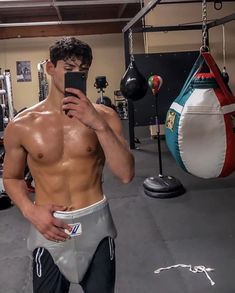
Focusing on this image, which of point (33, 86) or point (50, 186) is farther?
point (33, 86)

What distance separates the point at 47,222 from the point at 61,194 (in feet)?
0.42

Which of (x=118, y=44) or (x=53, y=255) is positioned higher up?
(x=118, y=44)

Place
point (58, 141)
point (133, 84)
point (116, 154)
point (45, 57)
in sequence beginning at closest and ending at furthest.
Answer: point (116, 154) → point (58, 141) → point (133, 84) → point (45, 57)

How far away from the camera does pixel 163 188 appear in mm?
3883

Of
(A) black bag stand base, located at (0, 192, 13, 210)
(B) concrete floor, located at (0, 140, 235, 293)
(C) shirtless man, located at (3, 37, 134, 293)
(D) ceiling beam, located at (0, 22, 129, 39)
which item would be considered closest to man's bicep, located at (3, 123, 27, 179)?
(C) shirtless man, located at (3, 37, 134, 293)

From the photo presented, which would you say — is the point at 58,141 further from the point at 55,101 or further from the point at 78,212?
the point at 78,212

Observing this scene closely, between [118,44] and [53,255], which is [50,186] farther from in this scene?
[118,44]

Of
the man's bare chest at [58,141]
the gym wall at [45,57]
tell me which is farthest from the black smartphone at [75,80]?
the gym wall at [45,57]

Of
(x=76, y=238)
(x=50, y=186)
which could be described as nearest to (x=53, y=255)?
(x=76, y=238)

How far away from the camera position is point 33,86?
420 inches

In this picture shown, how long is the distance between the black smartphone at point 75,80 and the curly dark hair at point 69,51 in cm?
11

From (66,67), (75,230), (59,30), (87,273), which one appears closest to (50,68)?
(66,67)

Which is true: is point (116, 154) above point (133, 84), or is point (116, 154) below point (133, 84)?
below

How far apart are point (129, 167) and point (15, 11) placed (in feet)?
26.7
